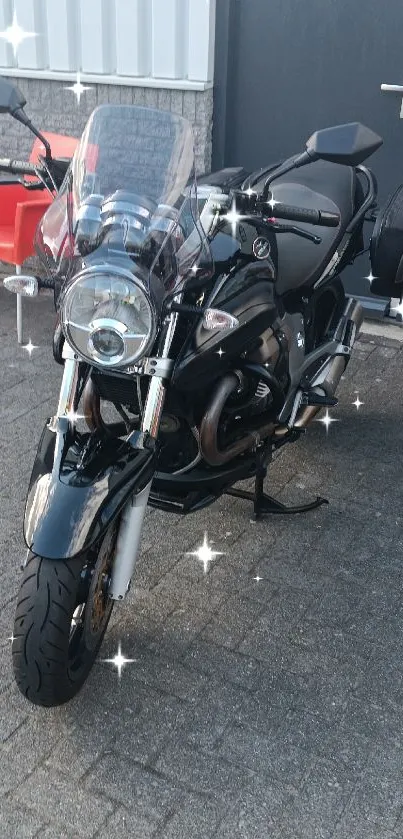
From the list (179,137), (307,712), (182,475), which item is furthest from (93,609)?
(179,137)

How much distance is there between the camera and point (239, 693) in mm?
2791

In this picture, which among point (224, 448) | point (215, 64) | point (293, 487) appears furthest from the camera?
point (215, 64)

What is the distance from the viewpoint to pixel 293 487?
3.88m

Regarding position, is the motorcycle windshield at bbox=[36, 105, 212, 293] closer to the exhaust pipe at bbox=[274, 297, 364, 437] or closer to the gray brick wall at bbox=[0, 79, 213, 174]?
the exhaust pipe at bbox=[274, 297, 364, 437]

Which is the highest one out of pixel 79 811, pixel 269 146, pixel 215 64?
pixel 215 64

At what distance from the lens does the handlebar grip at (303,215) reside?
2762 mm

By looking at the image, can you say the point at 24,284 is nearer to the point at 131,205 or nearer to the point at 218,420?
the point at 131,205

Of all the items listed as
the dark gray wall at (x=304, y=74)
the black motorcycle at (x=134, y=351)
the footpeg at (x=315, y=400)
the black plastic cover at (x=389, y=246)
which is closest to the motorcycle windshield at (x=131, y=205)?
the black motorcycle at (x=134, y=351)

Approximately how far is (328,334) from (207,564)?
1234 millimetres

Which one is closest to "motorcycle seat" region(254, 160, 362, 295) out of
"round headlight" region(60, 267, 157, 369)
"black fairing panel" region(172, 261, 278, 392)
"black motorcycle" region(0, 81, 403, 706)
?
"black motorcycle" region(0, 81, 403, 706)

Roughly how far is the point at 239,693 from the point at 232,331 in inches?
45.2

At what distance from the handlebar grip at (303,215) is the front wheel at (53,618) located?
1117 millimetres

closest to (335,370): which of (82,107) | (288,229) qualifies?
(288,229)

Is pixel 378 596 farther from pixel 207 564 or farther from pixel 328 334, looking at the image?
pixel 328 334
